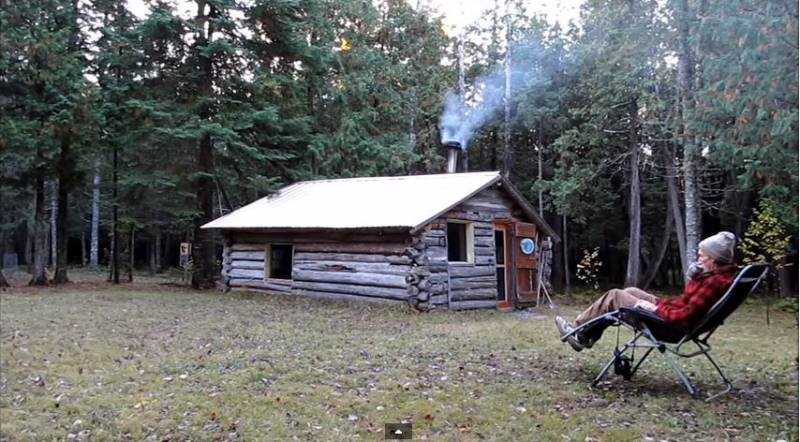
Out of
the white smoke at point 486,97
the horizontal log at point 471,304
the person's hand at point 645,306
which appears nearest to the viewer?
the person's hand at point 645,306

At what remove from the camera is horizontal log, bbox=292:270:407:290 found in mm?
11211

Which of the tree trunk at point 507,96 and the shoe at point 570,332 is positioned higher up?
the tree trunk at point 507,96

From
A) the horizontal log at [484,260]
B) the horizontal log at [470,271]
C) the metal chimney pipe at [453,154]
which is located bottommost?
the horizontal log at [470,271]

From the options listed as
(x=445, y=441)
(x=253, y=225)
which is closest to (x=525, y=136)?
(x=253, y=225)

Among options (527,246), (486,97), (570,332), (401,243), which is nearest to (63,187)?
(401,243)

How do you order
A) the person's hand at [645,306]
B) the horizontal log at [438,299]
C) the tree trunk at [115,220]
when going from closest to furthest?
the person's hand at [645,306]
the horizontal log at [438,299]
the tree trunk at [115,220]

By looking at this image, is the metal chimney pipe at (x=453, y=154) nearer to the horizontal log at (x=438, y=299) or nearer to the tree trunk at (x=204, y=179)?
the horizontal log at (x=438, y=299)

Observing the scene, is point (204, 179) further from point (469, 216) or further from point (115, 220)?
point (469, 216)

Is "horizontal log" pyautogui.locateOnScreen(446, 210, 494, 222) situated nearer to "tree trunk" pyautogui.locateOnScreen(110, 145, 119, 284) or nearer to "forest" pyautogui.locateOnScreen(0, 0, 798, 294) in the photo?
"forest" pyautogui.locateOnScreen(0, 0, 798, 294)

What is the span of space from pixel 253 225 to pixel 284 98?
17.1 feet

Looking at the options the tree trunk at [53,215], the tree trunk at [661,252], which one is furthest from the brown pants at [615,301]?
the tree trunk at [53,215]

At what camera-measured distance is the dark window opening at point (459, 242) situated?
12117mm

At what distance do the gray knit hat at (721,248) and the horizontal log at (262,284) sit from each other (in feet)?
32.6

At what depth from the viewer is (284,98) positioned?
56.5 ft
